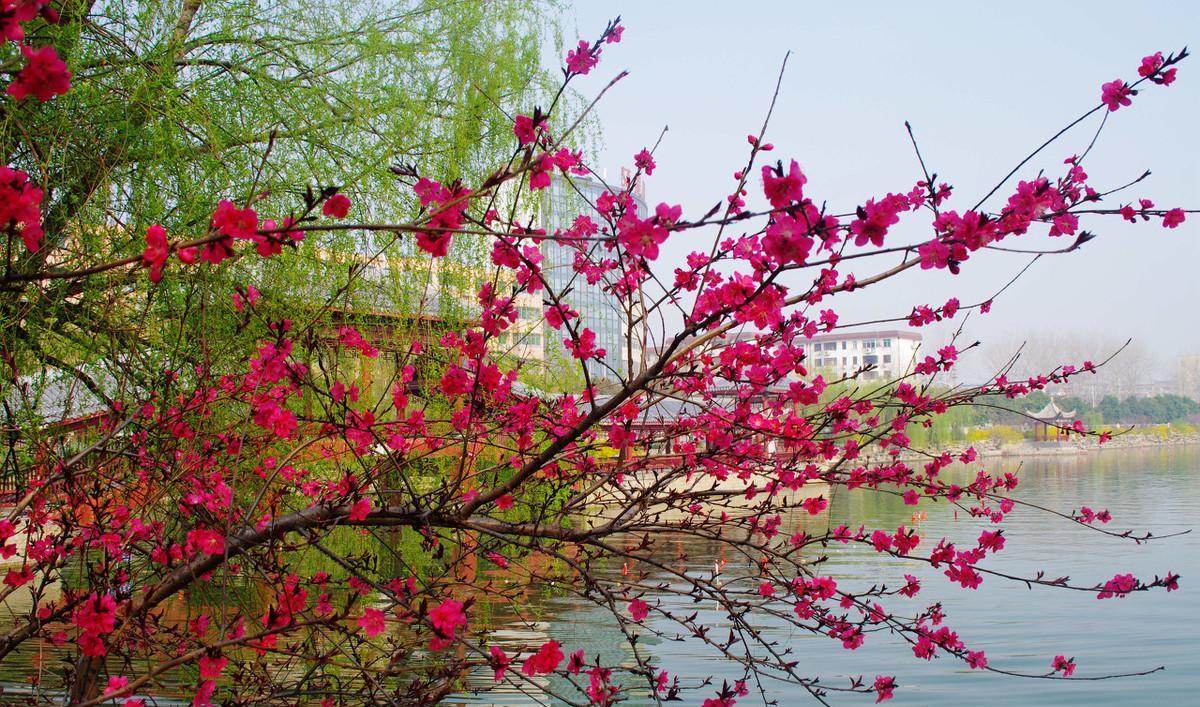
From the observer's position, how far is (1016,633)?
30.1 feet

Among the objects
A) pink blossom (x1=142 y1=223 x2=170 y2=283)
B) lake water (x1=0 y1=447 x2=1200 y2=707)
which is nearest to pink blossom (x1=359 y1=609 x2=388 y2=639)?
lake water (x1=0 y1=447 x2=1200 y2=707)

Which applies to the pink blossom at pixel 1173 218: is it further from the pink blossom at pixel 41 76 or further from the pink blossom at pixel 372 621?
the pink blossom at pixel 41 76

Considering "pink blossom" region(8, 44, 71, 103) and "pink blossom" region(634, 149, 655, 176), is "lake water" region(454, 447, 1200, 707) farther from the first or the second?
"pink blossom" region(8, 44, 71, 103)

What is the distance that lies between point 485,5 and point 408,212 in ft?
6.47

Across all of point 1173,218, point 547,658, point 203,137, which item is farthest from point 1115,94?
point 203,137

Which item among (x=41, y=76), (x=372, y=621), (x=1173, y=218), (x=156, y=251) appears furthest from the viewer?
(x=1173, y=218)

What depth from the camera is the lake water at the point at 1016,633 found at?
733 centimetres

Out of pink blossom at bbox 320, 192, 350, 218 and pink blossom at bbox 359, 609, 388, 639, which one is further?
pink blossom at bbox 359, 609, 388, 639

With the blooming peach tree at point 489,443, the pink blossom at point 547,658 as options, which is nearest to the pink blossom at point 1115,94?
the blooming peach tree at point 489,443

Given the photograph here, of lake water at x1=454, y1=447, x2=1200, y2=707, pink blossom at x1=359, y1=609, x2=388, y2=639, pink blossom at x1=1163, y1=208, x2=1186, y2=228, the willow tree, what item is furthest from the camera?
lake water at x1=454, y1=447, x2=1200, y2=707

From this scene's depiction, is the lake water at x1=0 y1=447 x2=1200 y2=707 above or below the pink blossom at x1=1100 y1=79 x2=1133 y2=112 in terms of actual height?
below

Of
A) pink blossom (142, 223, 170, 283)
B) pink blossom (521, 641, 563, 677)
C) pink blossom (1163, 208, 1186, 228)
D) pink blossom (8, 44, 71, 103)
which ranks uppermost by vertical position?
pink blossom (1163, 208, 1186, 228)

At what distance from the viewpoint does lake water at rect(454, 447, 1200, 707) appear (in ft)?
24.0

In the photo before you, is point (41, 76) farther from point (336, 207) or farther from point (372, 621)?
point (372, 621)
